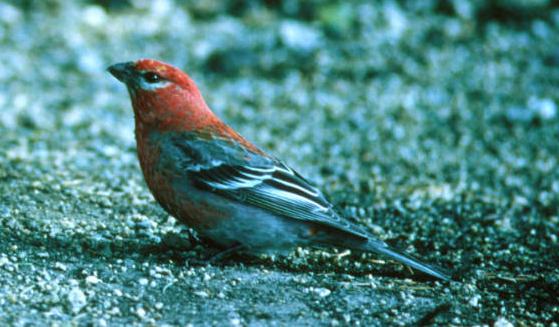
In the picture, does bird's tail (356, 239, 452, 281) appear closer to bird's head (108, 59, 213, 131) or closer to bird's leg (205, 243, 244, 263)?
bird's leg (205, 243, 244, 263)

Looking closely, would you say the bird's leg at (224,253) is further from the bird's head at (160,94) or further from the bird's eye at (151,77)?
the bird's eye at (151,77)

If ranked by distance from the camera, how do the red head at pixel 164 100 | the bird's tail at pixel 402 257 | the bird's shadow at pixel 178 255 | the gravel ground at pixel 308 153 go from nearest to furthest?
1. the gravel ground at pixel 308 153
2. the bird's tail at pixel 402 257
3. the bird's shadow at pixel 178 255
4. the red head at pixel 164 100

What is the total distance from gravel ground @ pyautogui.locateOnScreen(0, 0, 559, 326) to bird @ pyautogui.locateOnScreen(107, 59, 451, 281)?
19 centimetres

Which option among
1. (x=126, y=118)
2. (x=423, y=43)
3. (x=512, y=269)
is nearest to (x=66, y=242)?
(x=512, y=269)

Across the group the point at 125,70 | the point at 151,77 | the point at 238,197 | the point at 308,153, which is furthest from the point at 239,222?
the point at 308,153

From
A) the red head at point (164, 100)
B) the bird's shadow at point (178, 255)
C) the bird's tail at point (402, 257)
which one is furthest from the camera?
the red head at point (164, 100)

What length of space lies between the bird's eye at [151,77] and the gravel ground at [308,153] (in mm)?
966

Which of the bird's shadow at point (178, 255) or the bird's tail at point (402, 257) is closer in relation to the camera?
the bird's tail at point (402, 257)

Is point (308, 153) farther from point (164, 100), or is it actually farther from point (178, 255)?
point (178, 255)

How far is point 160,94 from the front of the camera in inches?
210

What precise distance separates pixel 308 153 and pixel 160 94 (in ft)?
10.0

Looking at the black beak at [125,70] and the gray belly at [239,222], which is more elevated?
the black beak at [125,70]

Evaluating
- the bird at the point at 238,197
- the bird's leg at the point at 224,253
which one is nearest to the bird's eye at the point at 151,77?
the bird at the point at 238,197

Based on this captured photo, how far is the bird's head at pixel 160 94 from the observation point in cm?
529
